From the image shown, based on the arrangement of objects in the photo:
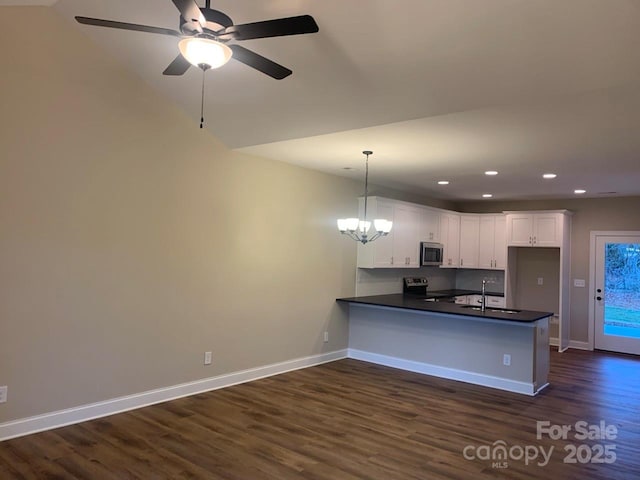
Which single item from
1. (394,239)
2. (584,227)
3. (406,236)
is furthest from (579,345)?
(394,239)

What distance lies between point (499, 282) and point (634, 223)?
2.32m

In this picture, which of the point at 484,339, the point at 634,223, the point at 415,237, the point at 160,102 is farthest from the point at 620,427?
the point at 160,102

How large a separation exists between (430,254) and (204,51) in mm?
5897

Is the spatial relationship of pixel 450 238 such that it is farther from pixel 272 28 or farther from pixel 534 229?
pixel 272 28

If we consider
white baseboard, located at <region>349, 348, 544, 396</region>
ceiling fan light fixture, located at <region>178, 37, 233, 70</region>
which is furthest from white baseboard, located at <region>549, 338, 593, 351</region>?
ceiling fan light fixture, located at <region>178, 37, 233, 70</region>

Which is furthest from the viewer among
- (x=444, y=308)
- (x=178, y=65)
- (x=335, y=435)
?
(x=444, y=308)

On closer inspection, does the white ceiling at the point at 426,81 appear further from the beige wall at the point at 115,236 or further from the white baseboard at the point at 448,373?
the white baseboard at the point at 448,373

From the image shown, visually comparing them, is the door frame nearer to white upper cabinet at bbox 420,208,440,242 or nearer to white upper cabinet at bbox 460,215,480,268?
white upper cabinet at bbox 460,215,480,268

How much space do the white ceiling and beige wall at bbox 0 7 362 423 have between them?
1.03ft

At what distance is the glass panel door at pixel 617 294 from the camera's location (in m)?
7.18

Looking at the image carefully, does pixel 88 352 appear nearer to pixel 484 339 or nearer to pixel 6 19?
pixel 6 19

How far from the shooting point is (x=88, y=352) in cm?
383

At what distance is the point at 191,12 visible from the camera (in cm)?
203

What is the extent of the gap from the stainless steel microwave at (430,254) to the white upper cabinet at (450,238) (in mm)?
225
